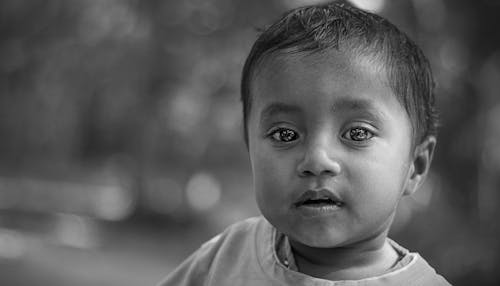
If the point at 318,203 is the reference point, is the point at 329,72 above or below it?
above

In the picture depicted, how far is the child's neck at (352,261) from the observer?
1.77 m

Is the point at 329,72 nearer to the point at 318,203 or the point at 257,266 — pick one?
the point at 318,203

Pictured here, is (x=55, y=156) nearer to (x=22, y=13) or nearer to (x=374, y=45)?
(x=22, y=13)

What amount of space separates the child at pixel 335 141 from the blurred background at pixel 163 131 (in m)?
2.26

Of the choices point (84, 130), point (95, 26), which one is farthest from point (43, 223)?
point (95, 26)

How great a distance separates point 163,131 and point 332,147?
6.13 m

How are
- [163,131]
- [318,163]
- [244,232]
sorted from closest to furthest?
[318,163], [244,232], [163,131]

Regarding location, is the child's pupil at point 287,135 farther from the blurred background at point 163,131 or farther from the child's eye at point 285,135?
the blurred background at point 163,131

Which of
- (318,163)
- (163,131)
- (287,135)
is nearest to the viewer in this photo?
(318,163)

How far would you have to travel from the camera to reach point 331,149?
1.64 m

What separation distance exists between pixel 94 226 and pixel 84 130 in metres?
1.41

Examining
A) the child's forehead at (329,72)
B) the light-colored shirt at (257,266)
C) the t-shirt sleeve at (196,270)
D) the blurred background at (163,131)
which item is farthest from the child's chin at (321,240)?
the blurred background at (163,131)

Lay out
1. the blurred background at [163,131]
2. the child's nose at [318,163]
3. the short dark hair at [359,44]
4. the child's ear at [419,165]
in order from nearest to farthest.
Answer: the child's nose at [318,163] → the short dark hair at [359,44] → the child's ear at [419,165] → the blurred background at [163,131]

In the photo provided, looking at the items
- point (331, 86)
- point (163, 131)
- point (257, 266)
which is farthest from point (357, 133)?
point (163, 131)
